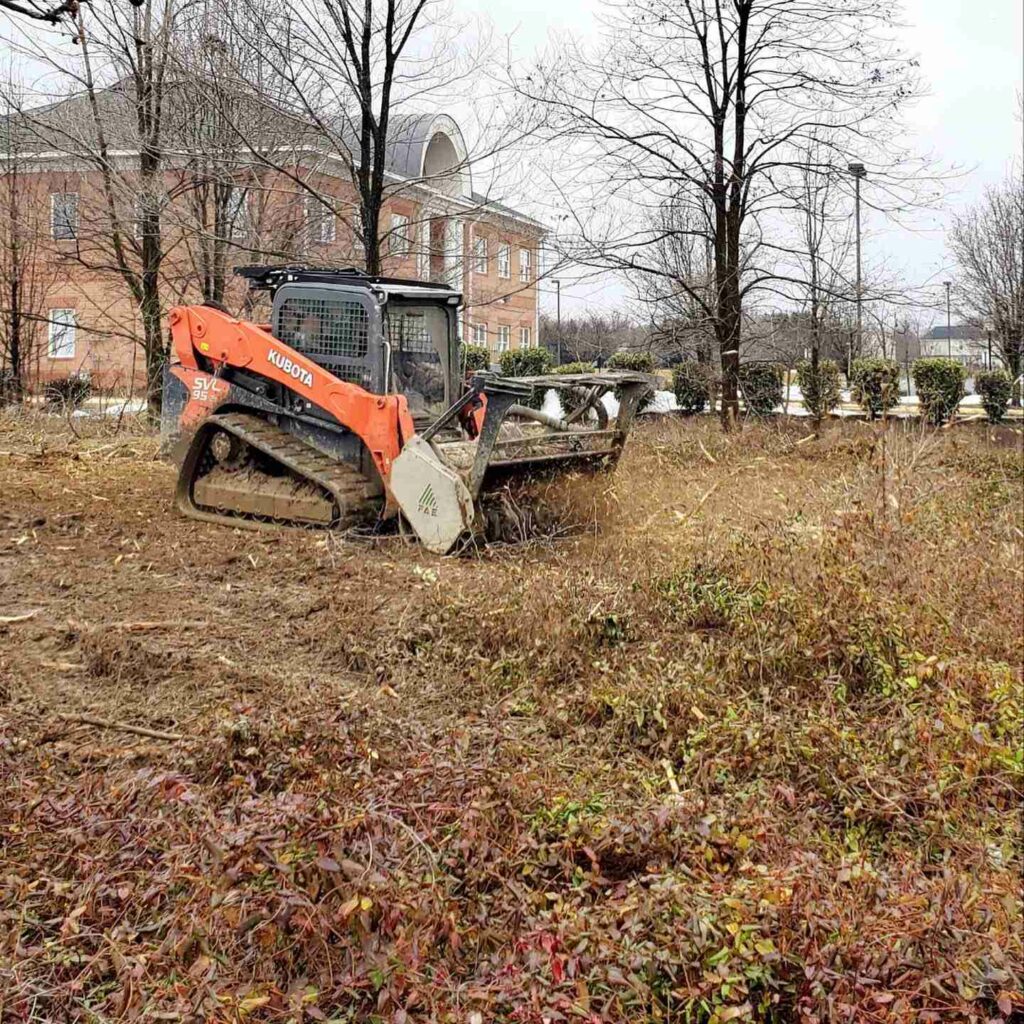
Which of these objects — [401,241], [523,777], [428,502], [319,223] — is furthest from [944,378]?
[523,777]

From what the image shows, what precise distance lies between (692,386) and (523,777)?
17378mm

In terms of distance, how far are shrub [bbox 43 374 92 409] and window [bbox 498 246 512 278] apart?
6651mm

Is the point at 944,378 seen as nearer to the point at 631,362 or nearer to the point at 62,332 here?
the point at 631,362

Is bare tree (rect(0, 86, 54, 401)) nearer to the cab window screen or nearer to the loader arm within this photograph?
the loader arm

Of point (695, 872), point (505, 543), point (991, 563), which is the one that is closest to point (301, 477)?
point (505, 543)

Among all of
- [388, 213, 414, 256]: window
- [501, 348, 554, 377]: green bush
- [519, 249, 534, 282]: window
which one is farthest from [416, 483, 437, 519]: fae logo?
[501, 348, 554, 377]: green bush

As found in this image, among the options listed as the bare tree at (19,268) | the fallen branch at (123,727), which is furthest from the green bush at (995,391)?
the fallen branch at (123,727)

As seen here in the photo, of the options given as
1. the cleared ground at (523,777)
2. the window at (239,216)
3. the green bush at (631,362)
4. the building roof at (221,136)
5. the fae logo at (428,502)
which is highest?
the building roof at (221,136)

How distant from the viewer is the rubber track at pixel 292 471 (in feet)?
27.5

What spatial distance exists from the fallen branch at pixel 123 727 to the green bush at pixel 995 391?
2002 cm

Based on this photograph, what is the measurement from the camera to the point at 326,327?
8.80 metres

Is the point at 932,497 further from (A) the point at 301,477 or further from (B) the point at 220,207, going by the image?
(B) the point at 220,207

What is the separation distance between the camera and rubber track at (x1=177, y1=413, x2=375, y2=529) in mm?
8375

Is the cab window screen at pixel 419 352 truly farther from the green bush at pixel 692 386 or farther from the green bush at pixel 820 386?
the green bush at pixel 820 386
